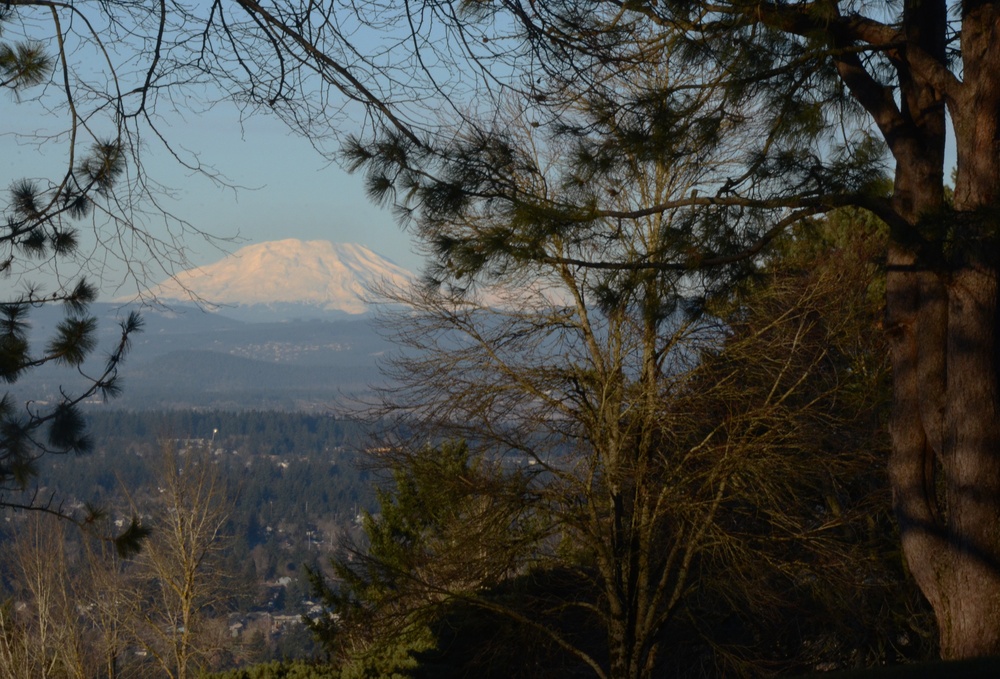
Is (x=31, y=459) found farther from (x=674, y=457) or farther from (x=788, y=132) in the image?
(x=674, y=457)

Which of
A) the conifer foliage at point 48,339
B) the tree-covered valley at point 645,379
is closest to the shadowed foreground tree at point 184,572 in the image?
the tree-covered valley at point 645,379

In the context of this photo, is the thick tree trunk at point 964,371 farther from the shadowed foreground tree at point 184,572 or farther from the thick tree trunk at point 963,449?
the shadowed foreground tree at point 184,572

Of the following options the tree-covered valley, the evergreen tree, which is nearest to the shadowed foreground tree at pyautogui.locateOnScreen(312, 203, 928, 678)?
the tree-covered valley

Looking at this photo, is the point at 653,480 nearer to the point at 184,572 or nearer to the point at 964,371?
the point at 964,371

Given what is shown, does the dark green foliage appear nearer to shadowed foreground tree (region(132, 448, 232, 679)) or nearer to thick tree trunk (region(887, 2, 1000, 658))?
shadowed foreground tree (region(132, 448, 232, 679))

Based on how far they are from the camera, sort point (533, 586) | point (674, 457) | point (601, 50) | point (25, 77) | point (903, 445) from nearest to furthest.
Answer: point (601, 50), point (25, 77), point (903, 445), point (674, 457), point (533, 586)

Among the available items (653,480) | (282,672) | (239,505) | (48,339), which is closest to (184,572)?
(282,672)

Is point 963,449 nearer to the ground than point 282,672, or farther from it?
farther from it

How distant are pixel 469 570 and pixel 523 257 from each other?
7.83 m

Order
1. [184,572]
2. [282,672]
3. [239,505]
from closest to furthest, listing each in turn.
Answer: [282,672], [184,572], [239,505]

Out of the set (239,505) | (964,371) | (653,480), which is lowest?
(239,505)

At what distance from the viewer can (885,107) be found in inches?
215

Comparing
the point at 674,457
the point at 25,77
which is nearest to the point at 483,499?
the point at 674,457

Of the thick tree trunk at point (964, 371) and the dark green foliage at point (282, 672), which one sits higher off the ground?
the thick tree trunk at point (964, 371)
